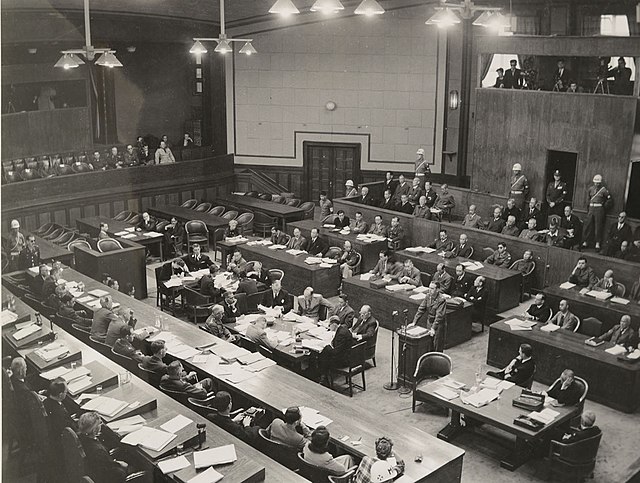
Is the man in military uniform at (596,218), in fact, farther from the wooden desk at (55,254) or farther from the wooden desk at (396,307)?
the wooden desk at (55,254)

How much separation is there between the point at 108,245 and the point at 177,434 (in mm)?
7423

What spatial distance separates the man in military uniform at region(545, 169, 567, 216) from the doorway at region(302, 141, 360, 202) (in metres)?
6.39

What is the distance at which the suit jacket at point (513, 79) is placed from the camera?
52.7 feet

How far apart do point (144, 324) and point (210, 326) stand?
913mm

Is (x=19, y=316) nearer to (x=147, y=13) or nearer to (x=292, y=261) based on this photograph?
(x=292, y=261)

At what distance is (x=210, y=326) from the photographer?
9.45 meters

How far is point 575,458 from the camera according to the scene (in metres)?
7.14

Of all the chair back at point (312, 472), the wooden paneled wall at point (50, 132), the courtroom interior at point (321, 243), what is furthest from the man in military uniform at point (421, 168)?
the chair back at point (312, 472)

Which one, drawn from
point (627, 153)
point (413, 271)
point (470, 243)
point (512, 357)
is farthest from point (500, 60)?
point (512, 357)

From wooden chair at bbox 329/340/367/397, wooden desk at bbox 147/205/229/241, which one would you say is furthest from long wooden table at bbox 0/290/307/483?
wooden desk at bbox 147/205/229/241

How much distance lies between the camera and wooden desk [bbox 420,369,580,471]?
7253mm

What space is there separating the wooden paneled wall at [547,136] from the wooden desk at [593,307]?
411 cm

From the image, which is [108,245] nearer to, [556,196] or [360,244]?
[360,244]

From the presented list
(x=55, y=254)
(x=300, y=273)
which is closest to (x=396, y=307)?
(x=300, y=273)
